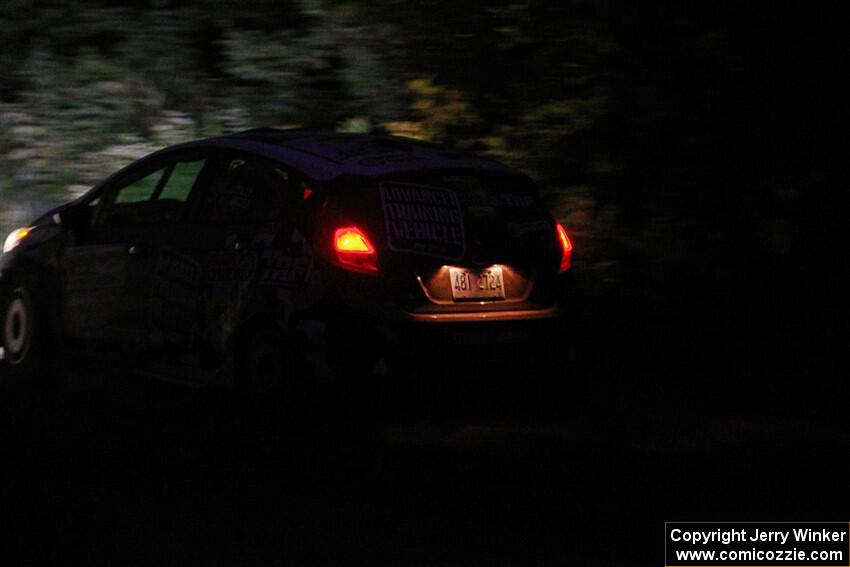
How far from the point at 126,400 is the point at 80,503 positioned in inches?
89.6

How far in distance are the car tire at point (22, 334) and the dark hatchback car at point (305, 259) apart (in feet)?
1.05

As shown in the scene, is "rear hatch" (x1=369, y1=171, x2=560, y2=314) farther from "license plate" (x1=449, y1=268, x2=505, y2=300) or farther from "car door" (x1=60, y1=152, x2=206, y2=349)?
"car door" (x1=60, y1=152, x2=206, y2=349)

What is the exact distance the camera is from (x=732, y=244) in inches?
387

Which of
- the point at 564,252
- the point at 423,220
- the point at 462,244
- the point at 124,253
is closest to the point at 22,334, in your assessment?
the point at 124,253

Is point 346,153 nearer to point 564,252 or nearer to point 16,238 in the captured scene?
point 564,252

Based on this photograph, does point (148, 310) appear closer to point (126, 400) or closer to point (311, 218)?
point (126, 400)

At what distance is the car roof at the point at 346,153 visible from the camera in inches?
292

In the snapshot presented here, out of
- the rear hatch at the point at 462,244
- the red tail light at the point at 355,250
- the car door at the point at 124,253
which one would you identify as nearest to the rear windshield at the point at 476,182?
the rear hatch at the point at 462,244

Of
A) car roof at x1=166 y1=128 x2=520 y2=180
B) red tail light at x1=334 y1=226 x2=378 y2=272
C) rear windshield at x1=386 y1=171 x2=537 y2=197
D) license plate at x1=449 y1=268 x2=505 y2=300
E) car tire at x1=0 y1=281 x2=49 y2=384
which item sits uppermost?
car roof at x1=166 y1=128 x2=520 y2=180

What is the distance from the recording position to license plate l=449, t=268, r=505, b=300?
7.29 m

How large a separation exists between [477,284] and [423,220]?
1.36 ft

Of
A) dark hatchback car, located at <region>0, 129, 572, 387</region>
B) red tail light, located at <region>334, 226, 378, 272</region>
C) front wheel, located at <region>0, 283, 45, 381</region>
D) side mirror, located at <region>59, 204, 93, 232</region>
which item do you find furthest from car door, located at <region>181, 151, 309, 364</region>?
front wheel, located at <region>0, 283, 45, 381</region>

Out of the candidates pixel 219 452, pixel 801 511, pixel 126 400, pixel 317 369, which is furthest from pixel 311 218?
pixel 801 511

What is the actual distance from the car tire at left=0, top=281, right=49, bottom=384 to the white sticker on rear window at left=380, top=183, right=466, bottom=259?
2.77 meters
